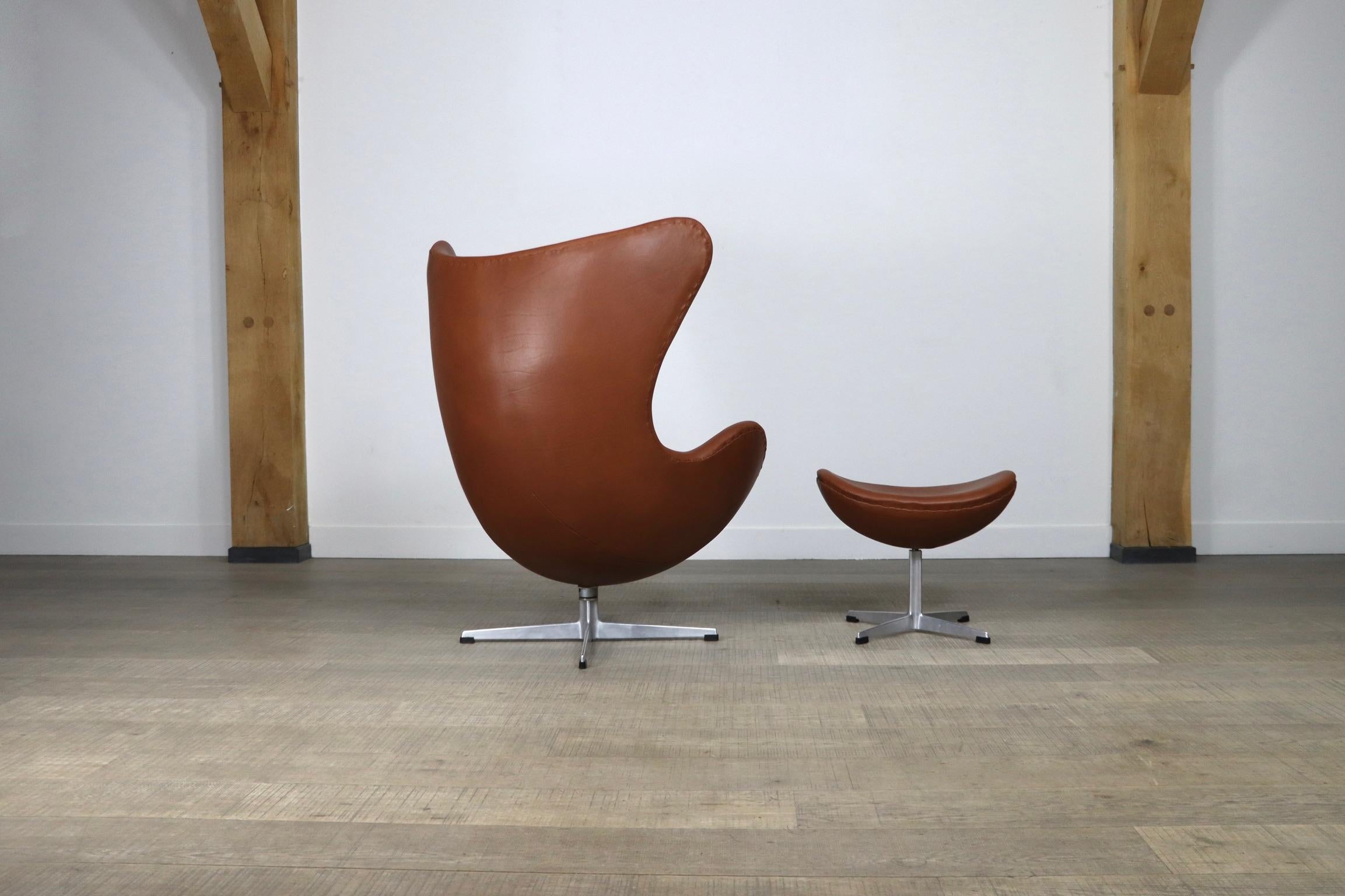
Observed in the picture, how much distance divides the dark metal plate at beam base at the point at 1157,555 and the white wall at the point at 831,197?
147 mm

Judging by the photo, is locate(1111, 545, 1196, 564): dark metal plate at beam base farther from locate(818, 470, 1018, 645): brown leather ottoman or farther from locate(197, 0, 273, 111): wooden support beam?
locate(197, 0, 273, 111): wooden support beam

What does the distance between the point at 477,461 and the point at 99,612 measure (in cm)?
146

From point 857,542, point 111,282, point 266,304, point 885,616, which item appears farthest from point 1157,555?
point 111,282

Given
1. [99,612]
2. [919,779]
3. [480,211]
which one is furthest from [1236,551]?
[99,612]

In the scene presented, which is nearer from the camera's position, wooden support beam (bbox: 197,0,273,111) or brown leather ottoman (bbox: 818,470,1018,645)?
brown leather ottoman (bbox: 818,470,1018,645)

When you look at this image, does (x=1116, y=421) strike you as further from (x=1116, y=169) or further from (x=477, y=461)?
(x=477, y=461)

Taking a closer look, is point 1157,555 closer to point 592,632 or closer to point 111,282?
point 592,632

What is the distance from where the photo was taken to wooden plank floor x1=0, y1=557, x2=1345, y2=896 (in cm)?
140

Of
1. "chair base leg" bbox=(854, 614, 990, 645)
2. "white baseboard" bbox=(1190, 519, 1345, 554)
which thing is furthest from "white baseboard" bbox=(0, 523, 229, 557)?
"white baseboard" bbox=(1190, 519, 1345, 554)

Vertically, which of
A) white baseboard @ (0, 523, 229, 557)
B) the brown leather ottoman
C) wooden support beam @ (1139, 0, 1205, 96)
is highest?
wooden support beam @ (1139, 0, 1205, 96)

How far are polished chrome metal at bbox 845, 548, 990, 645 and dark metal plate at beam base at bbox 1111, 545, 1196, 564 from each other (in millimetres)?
1266

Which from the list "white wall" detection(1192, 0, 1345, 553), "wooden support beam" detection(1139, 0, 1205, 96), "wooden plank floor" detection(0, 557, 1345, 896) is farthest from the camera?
"white wall" detection(1192, 0, 1345, 553)

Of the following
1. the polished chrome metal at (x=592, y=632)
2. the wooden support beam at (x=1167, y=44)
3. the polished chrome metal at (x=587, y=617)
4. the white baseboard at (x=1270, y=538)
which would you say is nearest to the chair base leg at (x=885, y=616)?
the polished chrome metal at (x=592, y=632)

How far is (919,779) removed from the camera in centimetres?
170
